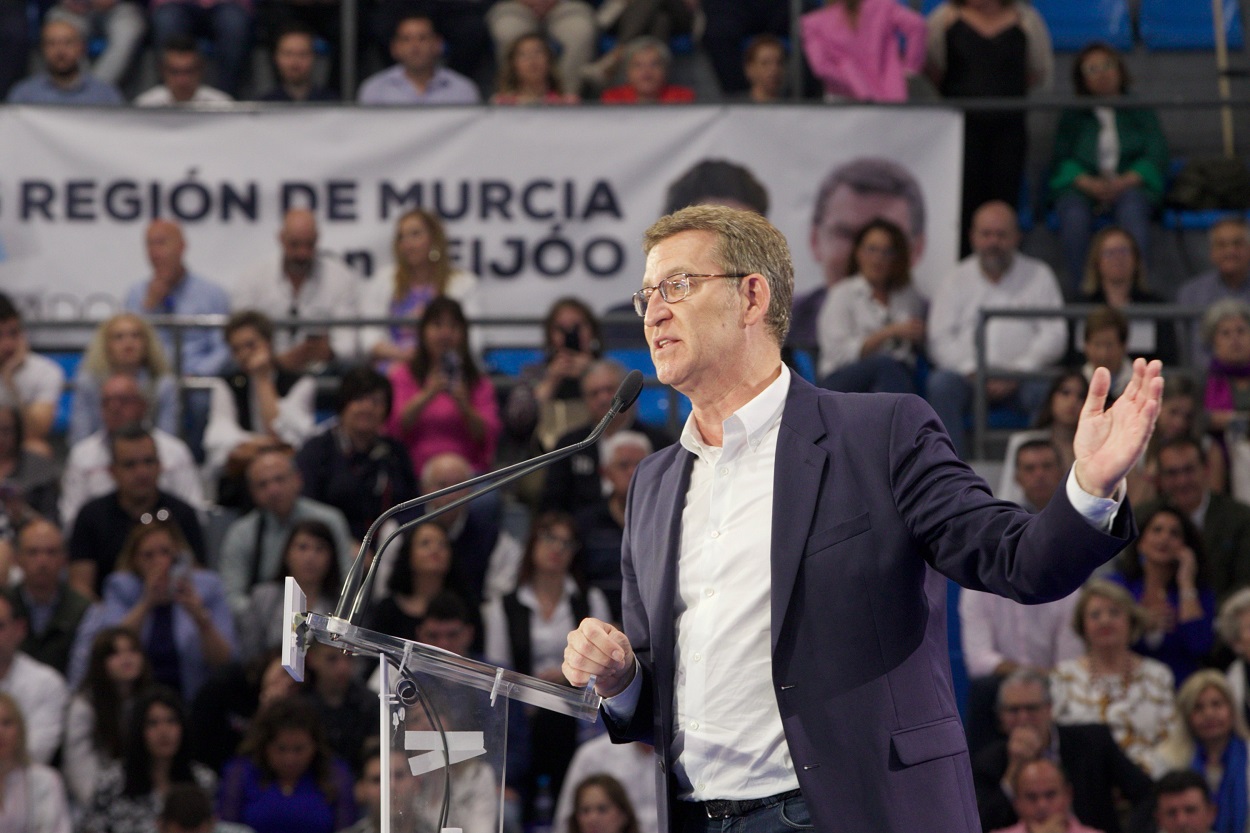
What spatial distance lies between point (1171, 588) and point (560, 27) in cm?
444

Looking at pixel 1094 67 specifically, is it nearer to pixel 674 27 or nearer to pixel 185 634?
pixel 674 27

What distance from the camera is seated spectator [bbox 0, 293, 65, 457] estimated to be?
7.89 meters

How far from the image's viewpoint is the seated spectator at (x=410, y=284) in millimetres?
8398

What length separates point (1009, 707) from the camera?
257 inches

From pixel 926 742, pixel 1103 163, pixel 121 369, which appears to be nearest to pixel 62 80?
pixel 121 369

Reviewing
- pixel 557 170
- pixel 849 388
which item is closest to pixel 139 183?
pixel 557 170

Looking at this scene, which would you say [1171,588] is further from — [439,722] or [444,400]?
[439,722]

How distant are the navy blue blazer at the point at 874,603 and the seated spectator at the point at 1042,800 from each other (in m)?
3.60

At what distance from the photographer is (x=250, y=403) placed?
26.1 ft

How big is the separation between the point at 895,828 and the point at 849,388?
5003 mm

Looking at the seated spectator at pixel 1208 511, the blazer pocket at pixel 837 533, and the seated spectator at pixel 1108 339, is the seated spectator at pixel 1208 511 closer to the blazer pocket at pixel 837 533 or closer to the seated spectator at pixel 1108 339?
the seated spectator at pixel 1108 339

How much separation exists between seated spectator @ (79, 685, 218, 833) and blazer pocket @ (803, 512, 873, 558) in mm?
4071

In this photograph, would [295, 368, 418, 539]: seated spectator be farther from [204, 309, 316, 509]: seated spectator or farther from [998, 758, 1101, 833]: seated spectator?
[998, 758, 1101, 833]: seated spectator

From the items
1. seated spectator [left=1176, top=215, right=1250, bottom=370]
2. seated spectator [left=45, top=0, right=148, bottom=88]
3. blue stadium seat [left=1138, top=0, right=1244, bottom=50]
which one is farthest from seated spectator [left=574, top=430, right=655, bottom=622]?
blue stadium seat [left=1138, top=0, right=1244, bottom=50]
